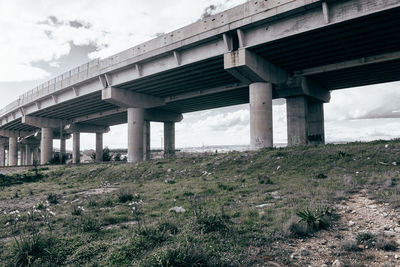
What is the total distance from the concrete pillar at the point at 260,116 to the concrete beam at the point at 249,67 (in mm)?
927

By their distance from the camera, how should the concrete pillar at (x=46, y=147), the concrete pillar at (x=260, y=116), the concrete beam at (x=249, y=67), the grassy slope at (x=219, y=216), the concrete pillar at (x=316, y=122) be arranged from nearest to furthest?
1. the grassy slope at (x=219, y=216)
2. the concrete beam at (x=249, y=67)
3. the concrete pillar at (x=260, y=116)
4. the concrete pillar at (x=316, y=122)
5. the concrete pillar at (x=46, y=147)

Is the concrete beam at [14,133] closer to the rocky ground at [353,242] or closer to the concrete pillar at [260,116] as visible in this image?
the concrete pillar at [260,116]

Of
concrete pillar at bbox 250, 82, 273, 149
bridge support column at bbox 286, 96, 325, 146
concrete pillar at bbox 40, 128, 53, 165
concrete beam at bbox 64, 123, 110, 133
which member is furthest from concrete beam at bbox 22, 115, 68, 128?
bridge support column at bbox 286, 96, 325, 146

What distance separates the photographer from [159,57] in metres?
25.5

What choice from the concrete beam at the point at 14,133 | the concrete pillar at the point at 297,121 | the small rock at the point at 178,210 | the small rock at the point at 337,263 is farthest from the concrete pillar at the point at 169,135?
the concrete beam at the point at 14,133

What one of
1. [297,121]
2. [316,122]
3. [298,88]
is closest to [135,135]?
[297,121]

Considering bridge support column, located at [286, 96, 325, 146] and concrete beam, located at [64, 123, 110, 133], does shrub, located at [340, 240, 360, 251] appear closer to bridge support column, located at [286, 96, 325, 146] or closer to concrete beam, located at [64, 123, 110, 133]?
bridge support column, located at [286, 96, 325, 146]

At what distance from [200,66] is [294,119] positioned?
40.3 feet

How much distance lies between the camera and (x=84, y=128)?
58.7m

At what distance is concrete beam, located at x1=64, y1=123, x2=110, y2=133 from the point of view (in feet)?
182

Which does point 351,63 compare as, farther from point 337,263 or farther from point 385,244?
point 337,263

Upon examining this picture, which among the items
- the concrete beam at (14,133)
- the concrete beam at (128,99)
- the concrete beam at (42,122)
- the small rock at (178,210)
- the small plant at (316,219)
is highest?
the concrete beam at (128,99)

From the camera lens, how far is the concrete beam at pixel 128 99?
30.5 metres

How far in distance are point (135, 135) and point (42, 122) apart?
2963cm
